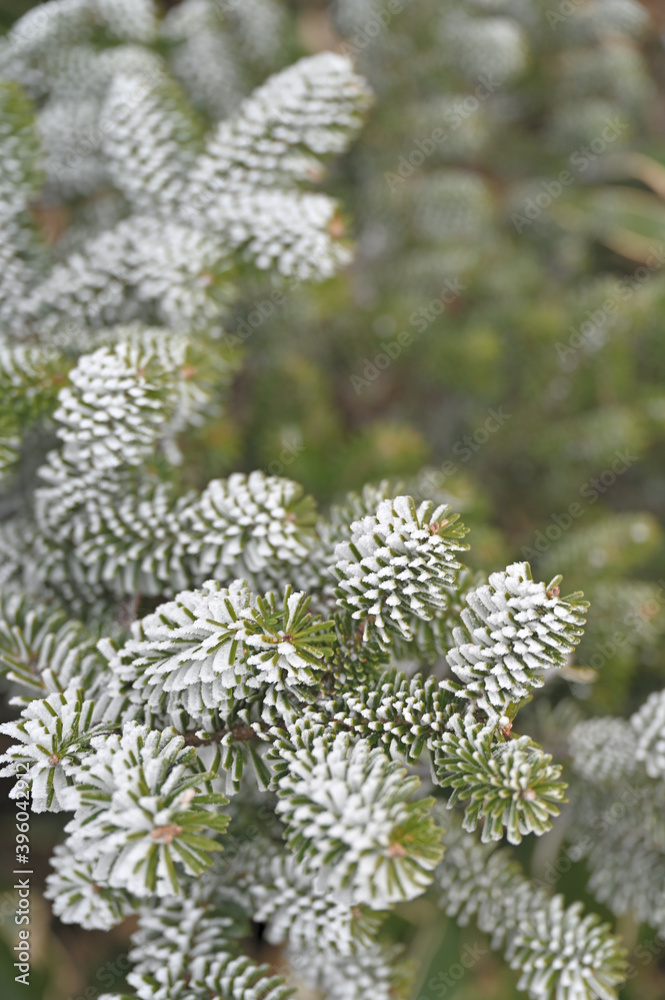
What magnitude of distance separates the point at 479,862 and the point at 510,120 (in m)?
1.43

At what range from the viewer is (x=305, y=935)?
0.62 metres

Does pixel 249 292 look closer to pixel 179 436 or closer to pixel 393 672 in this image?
pixel 179 436

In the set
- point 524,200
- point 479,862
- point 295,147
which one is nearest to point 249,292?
point 295,147
